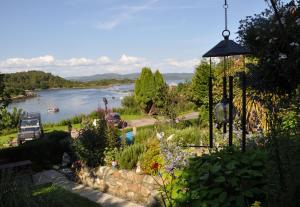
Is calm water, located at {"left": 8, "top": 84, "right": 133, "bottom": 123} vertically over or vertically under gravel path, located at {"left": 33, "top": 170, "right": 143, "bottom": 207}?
under

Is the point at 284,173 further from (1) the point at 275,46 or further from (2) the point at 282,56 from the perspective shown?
(1) the point at 275,46

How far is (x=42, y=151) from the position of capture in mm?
10594

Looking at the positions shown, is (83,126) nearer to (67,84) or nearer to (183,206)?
(183,206)

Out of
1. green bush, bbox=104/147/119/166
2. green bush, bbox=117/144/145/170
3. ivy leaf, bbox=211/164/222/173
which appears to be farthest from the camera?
green bush, bbox=104/147/119/166

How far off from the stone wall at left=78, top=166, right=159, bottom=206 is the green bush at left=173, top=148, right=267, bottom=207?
7.74ft

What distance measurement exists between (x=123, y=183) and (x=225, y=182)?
12.9 ft

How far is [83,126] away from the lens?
30.4 feet

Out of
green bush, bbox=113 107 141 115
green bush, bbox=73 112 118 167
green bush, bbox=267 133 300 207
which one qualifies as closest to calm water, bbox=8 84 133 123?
green bush, bbox=113 107 141 115

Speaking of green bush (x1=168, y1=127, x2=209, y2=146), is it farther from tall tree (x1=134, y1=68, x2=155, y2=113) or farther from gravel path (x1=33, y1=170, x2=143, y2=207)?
tall tree (x1=134, y1=68, x2=155, y2=113)

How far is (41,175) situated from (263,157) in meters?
7.24

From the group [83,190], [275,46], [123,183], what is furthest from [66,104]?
[275,46]

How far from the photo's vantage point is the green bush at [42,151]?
1041cm

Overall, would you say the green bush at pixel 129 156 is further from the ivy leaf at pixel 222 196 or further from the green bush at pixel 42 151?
the ivy leaf at pixel 222 196

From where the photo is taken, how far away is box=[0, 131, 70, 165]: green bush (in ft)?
34.2
